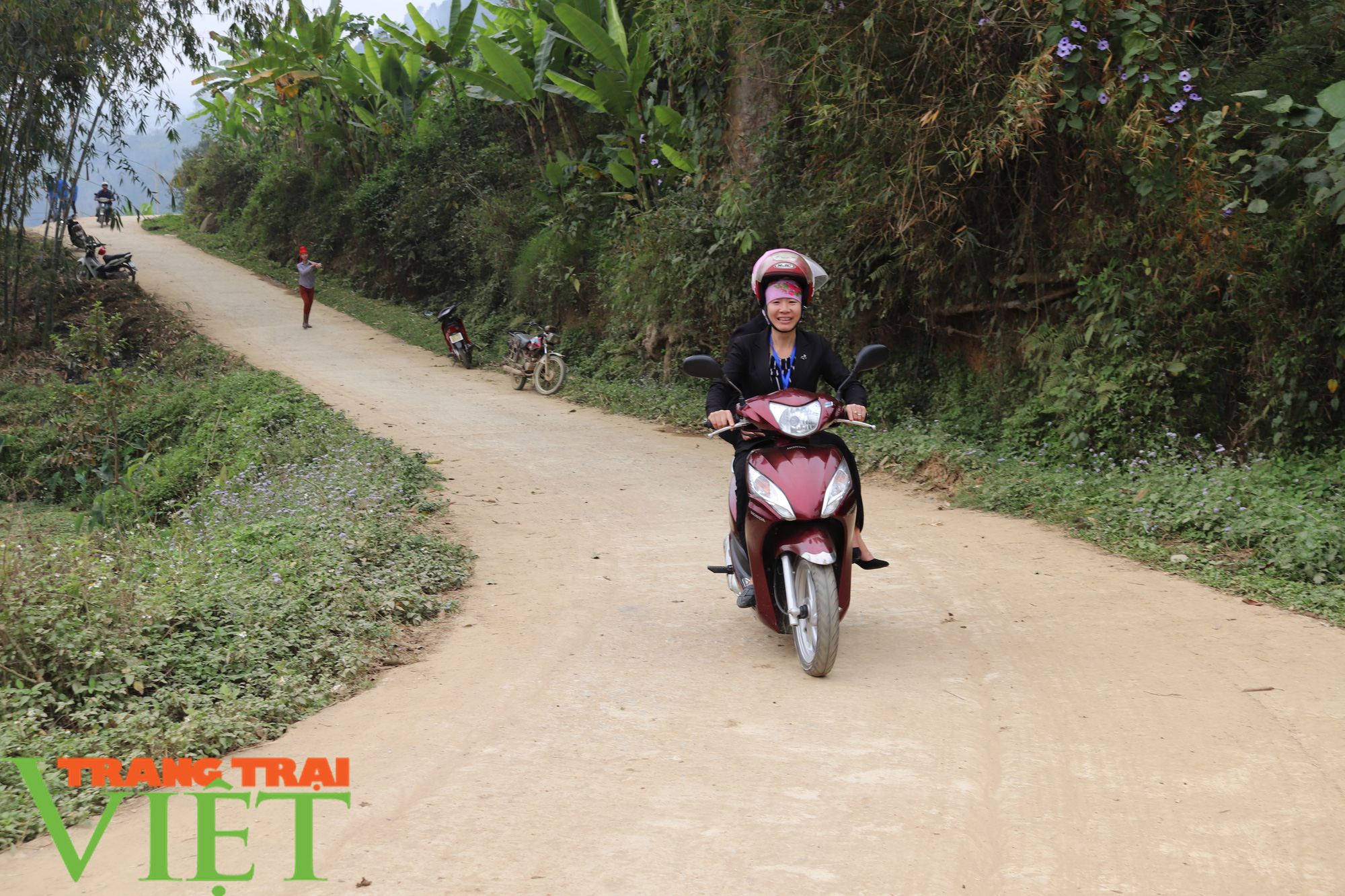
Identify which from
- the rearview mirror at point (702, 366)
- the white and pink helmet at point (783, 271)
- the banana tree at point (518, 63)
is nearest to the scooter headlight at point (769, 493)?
the rearview mirror at point (702, 366)

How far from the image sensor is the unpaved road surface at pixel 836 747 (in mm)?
2947

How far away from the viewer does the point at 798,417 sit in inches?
185

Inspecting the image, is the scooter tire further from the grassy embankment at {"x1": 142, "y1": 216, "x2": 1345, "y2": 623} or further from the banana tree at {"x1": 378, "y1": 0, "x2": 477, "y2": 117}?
the banana tree at {"x1": 378, "y1": 0, "x2": 477, "y2": 117}

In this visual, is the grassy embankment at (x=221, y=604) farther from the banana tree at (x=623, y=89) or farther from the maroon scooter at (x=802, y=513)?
the banana tree at (x=623, y=89)

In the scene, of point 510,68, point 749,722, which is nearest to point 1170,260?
point 749,722

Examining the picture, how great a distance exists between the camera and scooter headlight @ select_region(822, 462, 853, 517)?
4.64 m

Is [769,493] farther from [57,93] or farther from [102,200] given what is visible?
[102,200]

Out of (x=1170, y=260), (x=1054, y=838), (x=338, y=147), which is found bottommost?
(x=1054, y=838)

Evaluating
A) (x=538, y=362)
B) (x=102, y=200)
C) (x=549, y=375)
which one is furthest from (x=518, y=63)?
(x=102, y=200)

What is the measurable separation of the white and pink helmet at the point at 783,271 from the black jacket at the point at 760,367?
0.22 m

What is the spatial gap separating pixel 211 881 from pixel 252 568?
3073mm

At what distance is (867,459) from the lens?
999 centimetres

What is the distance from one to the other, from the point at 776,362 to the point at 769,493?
81cm

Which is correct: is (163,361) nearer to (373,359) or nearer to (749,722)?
(373,359)
